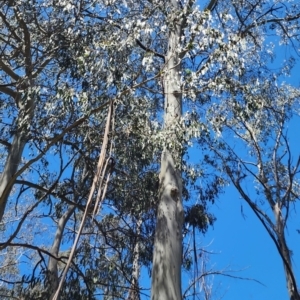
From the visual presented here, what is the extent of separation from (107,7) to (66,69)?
3.76 ft

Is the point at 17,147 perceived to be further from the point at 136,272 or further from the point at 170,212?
the point at 136,272

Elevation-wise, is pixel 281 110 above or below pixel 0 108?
above

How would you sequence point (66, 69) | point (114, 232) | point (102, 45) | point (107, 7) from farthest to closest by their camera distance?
point (114, 232) → point (107, 7) → point (66, 69) → point (102, 45)

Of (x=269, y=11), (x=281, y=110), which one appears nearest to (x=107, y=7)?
(x=269, y=11)

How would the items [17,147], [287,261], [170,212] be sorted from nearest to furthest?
[170,212] → [17,147] → [287,261]

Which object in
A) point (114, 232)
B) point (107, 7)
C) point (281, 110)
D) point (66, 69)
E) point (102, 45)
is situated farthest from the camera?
point (281, 110)

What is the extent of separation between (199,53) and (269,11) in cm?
300

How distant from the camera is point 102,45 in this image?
5414 mm

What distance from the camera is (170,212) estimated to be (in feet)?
16.0

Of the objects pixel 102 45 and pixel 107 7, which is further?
pixel 107 7

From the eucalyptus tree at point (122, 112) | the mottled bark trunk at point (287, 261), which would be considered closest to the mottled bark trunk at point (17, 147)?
the eucalyptus tree at point (122, 112)

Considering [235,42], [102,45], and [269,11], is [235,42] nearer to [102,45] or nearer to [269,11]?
[102,45]

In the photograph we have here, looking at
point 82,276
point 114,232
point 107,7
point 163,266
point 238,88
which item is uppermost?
point 107,7

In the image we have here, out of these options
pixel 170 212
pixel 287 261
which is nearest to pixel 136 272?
pixel 287 261
